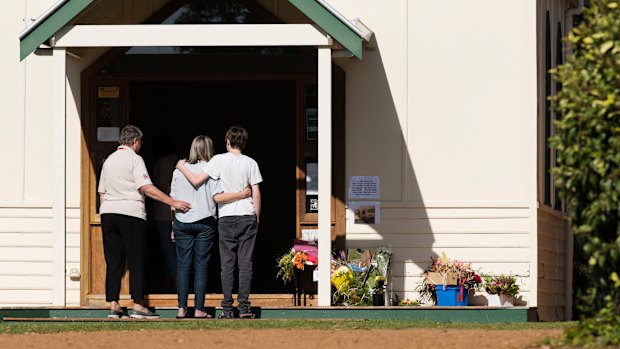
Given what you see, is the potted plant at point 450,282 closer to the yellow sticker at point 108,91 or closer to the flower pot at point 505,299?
the flower pot at point 505,299

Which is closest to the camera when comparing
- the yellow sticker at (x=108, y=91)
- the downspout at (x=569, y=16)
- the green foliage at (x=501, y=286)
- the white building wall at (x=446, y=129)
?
the green foliage at (x=501, y=286)

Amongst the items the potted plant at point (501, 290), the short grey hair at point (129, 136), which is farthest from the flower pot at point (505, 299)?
the short grey hair at point (129, 136)

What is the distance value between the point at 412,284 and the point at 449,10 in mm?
2765

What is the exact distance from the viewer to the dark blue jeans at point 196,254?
12.6 meters

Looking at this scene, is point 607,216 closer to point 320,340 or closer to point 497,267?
point 320,340

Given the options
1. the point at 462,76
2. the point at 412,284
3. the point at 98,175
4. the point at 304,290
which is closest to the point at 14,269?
the point at 98,175

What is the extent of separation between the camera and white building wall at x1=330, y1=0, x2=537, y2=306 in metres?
14.1

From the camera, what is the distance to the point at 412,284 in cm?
1417

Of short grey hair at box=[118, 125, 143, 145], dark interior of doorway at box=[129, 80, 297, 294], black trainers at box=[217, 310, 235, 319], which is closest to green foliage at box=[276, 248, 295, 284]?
black trainers at box=[217, 310, 235, 319]

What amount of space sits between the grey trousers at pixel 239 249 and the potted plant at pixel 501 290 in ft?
8.54

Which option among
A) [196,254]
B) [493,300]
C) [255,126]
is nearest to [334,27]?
[196,254]

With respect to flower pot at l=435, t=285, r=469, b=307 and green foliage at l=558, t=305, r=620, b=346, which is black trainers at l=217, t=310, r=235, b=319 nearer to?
flower pot at l=435, t=285, r=469, b=307

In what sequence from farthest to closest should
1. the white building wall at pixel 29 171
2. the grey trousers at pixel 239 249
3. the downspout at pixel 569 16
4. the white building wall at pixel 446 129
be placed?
the downspout at pixel 569 16, the white building wall at pixel 29 171, the white building wall at pixel 446 129, the grey trousers at pixel 239 249

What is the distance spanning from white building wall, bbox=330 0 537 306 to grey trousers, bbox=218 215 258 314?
6.56 feet
